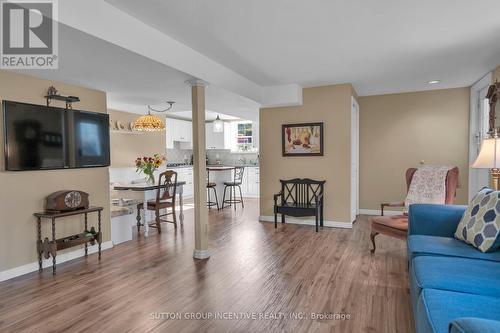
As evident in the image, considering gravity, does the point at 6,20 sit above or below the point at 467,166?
above

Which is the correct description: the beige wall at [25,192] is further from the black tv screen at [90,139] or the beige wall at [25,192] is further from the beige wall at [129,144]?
the beige wall at [129,144]

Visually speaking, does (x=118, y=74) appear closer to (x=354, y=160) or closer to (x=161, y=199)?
(x=161, y=199)

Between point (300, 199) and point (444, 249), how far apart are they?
124 inches

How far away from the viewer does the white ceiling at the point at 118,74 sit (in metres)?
2.73

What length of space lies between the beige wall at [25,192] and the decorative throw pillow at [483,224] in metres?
4.11

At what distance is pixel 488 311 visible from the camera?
4.67ft

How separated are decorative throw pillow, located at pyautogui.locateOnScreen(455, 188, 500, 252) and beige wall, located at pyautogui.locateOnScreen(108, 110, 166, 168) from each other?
645cm

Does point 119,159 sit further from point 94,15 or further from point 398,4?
point 398,4

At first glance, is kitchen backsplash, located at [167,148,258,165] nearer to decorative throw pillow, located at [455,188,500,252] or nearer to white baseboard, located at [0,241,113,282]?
white baseboard, located at [0,241,113,282]

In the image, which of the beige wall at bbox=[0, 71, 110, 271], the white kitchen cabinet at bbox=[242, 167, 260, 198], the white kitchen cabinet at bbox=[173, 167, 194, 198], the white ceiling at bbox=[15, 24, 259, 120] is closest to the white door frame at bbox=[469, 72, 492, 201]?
the white ceiling at bbox=[15, 24, 259, 120]


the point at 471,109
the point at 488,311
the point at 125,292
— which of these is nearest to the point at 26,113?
the point at 125,292

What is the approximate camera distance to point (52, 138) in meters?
3.46

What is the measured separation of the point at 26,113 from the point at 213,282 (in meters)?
2.63

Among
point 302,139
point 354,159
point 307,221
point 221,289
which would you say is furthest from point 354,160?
point 221,289
